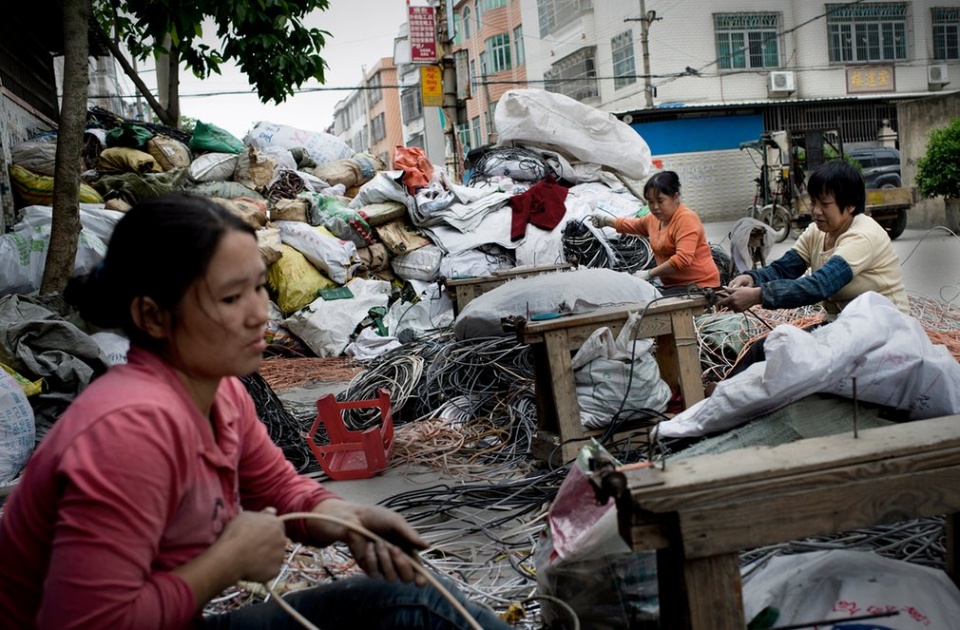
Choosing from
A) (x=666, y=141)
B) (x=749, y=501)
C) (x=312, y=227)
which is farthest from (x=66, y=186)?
(x=666, y=141)

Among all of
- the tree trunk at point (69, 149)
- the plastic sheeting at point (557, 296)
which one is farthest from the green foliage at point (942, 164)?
the tree trunk at point (69, 149)

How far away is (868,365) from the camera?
2.41 m

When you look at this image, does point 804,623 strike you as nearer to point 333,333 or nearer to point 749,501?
point 749,501

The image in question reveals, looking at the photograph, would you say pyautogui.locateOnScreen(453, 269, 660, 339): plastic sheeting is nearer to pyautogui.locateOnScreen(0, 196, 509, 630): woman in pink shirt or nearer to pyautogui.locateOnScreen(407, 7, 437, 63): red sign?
pyautogui.locateOnScreen(0, 196, 509, 630): woman in pink shirt

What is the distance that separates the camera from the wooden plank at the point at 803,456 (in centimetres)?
146

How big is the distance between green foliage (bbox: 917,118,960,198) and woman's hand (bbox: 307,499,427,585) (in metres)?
15.9

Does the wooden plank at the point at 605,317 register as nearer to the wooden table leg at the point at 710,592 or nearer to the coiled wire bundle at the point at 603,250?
the wooden table leg at the point at 710,592

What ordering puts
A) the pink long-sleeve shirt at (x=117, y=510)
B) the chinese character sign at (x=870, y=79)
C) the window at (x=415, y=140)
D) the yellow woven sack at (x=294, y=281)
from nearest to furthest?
the pink long-sleeve shirt at (x=117, y=510)
the yellow woven sack at (x=294, y=281)
the chinese character sign at (x=870, y=79)
the window at (x=415, y=140)

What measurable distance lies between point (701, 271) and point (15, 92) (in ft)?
20.7

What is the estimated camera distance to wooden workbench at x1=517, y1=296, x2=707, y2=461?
12.0 feet

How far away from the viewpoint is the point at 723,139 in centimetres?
2472

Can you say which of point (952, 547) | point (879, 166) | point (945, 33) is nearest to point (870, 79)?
point (945, 33)

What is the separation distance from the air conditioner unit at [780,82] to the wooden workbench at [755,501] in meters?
25.1

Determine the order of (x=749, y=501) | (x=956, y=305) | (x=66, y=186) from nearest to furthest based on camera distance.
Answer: (x=749, y=501) < (x=66, y=186) < (x=956, y=305)
